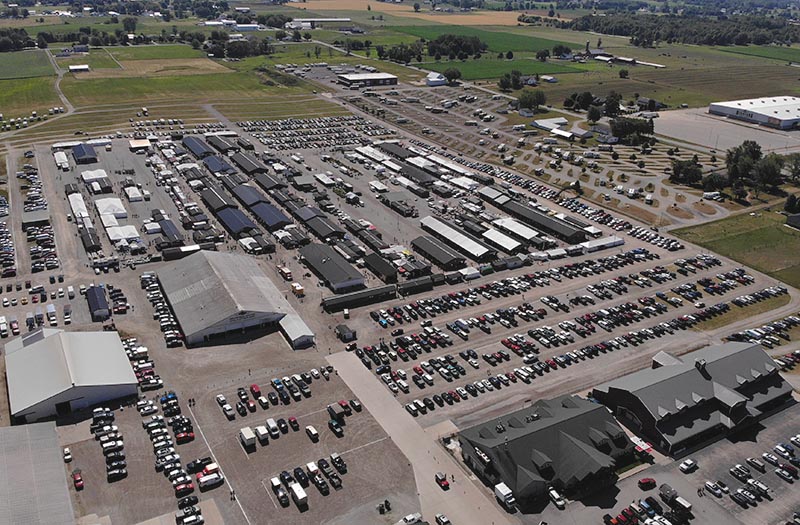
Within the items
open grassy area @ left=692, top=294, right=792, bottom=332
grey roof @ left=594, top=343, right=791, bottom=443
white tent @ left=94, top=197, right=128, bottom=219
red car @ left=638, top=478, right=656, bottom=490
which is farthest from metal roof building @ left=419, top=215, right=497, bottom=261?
white tent @ left=94, top=197, right=128, bottom=219

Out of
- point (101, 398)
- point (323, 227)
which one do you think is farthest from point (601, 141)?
point (101, 398)

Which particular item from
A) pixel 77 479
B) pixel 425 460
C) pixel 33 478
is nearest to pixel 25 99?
pixel 77 479

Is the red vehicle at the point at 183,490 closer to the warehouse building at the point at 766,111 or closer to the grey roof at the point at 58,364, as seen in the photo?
the grey roof at the point at 58,364

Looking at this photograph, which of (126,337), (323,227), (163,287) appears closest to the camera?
(126,337)

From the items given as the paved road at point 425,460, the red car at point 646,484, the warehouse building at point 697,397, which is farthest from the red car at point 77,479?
the warehouse building at point 697,397

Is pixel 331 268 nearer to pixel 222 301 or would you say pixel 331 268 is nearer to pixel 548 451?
pixel 222 301

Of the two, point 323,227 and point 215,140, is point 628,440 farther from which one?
point 215,140

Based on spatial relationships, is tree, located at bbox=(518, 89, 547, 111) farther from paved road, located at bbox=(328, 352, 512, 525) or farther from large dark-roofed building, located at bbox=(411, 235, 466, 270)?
paved road, located at bbox=(328, 352, 512, 525)
